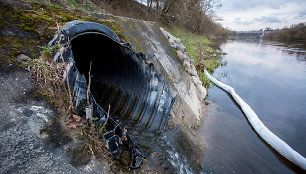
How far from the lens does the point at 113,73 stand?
387 cm

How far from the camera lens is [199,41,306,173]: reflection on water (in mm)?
3701

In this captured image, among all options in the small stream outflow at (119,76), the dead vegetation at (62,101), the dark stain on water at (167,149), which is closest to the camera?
the dead vegetation at (62,101)

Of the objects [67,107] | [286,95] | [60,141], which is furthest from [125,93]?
[286,95]

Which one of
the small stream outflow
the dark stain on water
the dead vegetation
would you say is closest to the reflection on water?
the dark stain on water

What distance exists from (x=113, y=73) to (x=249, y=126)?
16.1ft

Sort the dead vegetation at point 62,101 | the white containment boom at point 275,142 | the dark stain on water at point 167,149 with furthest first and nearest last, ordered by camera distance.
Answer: the white containment boom at point 275,142 < the dark stain on water at point 167,149 < the dead vegetation at point 62,101

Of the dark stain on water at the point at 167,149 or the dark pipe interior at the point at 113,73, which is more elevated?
the dark pipe interior at the point at 113,73

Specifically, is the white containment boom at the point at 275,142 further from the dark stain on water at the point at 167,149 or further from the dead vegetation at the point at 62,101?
the dead vegetation at the point at 62,101

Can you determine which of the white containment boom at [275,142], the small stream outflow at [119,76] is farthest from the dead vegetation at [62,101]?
the white containment boom at [275,142]

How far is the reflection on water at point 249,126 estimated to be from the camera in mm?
3701

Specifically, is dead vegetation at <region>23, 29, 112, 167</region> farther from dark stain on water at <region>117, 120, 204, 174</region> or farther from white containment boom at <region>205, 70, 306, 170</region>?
white containment boom at <region>205, 70, 306, 170</region>

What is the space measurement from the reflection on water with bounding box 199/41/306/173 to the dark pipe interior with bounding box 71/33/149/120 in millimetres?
2285

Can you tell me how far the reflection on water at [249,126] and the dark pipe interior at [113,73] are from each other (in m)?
2.28

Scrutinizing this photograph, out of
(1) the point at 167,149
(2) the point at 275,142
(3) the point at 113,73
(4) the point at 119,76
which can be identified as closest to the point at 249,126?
(2) the point at 275,142
